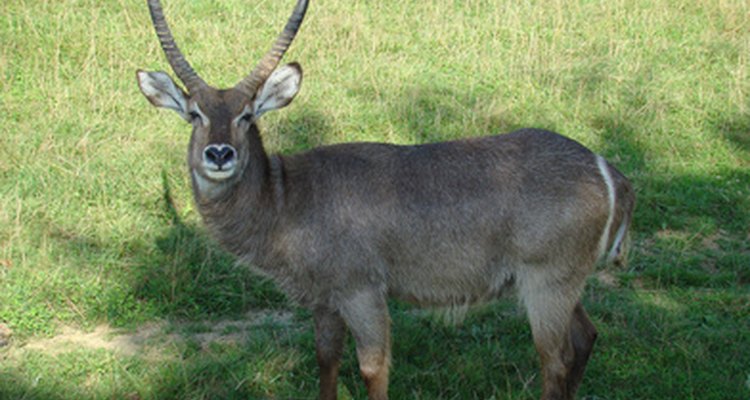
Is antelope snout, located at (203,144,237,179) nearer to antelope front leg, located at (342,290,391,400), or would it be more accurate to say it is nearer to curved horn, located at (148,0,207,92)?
curved horn, located at (148,0,207,92)

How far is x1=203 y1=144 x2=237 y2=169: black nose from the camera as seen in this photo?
15.2 feet

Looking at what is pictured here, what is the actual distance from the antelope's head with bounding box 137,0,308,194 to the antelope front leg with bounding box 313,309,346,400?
872mm

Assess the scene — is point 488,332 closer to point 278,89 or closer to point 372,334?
point 372,334

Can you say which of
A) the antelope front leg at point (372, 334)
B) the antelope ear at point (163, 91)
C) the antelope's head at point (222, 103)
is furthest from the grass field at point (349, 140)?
the antelope ear at point (163, 91)

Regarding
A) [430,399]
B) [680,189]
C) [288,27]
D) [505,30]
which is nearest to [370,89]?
[505,30]

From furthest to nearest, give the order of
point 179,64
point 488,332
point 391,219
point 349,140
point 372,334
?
point 349,140 < point 488,332 < point 179,64 < point 391,219 < point 372,334

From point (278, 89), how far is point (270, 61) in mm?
150

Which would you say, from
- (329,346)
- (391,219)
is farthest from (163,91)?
(329,346)

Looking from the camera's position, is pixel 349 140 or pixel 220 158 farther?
pixel 349 140

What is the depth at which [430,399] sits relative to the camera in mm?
5094

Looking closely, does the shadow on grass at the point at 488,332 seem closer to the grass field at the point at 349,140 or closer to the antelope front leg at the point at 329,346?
the grass field at the point at 349,140

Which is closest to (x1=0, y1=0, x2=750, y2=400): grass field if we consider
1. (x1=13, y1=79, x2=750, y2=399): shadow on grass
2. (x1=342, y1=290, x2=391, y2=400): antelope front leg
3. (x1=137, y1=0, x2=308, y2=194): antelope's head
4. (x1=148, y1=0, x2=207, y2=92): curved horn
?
(x1=13, y1=79, x2=750, y2=399): shadow on grass

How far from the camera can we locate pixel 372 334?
481 centimetres

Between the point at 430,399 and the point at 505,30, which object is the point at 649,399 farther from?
the point at 505,30
